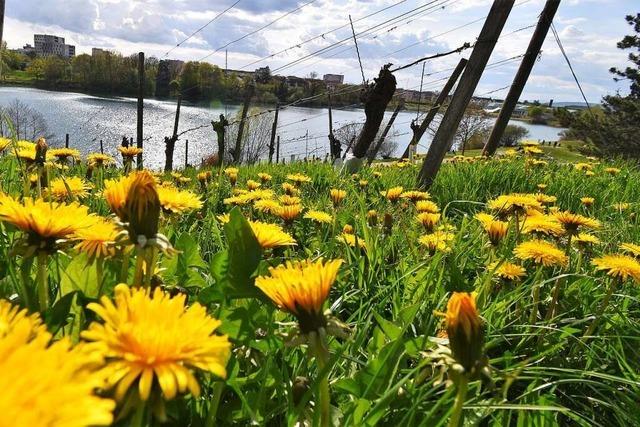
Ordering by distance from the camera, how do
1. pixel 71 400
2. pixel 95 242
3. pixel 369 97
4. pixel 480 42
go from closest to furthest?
1. pixel 71 400
2. pixel 95 242
3. pixel 480 42
4. pixel 369 97

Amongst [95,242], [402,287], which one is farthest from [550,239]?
[95,242]

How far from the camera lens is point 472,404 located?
91 centimetres

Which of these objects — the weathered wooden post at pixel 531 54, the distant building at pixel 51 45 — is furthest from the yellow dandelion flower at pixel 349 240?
the distant building at pixel 51 45

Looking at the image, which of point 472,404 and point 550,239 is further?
point 550,239

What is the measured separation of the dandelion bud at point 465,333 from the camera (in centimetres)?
60

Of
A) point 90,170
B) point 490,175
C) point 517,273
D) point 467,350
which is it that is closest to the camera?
point 467,350

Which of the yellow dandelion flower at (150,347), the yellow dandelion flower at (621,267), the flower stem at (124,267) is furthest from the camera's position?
the yellow dandelion flower at (621,267)

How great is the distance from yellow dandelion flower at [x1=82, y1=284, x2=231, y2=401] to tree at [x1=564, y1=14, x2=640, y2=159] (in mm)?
22520

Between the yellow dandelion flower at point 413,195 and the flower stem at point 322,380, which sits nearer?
the flower stem at point 322,380

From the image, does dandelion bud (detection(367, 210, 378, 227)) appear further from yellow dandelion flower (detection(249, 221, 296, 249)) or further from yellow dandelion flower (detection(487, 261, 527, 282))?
yellow dandelion flower (detection(249, 221, 296, 249))

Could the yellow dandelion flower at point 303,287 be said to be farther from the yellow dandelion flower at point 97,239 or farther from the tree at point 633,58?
the tree at point 633,58

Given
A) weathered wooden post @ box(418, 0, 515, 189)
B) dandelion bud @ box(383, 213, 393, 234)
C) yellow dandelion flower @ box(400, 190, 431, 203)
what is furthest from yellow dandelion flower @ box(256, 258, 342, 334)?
weathered wooden post @ box(418, 0, 515, 189)

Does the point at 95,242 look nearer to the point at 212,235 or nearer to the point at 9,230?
the point at 9,230

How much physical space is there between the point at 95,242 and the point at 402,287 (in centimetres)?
96
